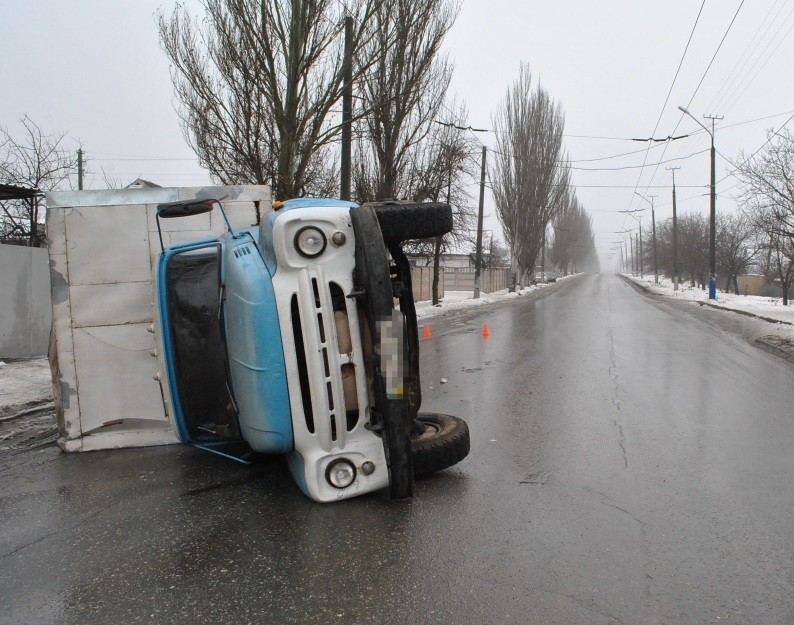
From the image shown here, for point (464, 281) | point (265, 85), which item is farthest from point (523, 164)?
point (265, 85)

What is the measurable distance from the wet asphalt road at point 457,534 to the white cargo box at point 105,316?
27 cm

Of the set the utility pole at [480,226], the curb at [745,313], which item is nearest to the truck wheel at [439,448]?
the curb at [745,313]

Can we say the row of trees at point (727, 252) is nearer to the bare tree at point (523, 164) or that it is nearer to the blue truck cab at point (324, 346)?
the bare tree at point (523, 164)

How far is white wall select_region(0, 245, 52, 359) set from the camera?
9844mm

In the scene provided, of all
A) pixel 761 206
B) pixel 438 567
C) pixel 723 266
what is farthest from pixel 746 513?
pixel 723 266

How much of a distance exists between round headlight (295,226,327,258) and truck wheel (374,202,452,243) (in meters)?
0.40

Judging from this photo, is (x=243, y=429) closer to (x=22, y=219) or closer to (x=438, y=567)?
(x=438, y=567)

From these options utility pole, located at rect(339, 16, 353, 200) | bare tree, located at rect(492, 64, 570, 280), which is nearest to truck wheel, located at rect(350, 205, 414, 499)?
utility pole, located at rect(339, 16, 353, 200)

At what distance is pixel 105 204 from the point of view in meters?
4.95

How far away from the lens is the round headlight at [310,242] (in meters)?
3.40

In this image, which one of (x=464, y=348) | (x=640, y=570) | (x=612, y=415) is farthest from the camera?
(x=464, y=348)

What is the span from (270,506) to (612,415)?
3.66 metres

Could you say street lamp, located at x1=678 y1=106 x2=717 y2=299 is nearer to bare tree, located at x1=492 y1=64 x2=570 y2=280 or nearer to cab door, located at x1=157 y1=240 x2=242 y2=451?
bare tree, located at x1=492 y1=64 x2=570 y2=280

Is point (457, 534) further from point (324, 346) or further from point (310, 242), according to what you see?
point (310, 242)
